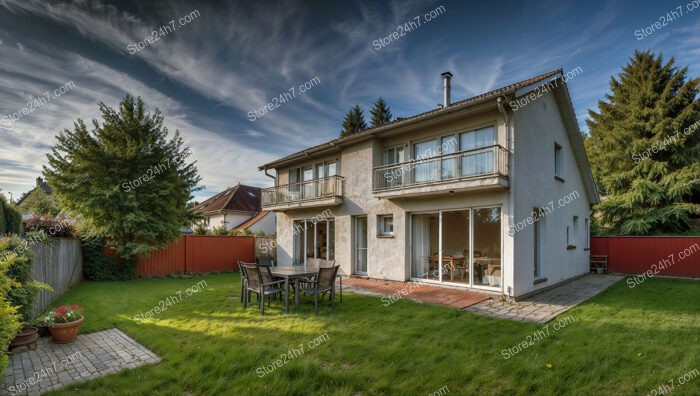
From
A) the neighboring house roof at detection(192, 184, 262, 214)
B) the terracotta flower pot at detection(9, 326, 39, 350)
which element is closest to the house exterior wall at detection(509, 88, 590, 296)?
the terracotta flower pot at detection(9, 326, 39, 350)

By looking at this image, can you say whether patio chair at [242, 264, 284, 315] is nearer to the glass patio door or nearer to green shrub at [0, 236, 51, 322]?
green shrub at [0, 236, 51, 322]

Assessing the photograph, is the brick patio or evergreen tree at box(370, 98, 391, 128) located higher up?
evergreen tree at box(370, 98, 391, 128)

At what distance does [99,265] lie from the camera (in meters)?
13.9

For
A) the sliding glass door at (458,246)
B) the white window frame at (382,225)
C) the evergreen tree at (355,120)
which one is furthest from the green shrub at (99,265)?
the evergreen tree at (355,120)

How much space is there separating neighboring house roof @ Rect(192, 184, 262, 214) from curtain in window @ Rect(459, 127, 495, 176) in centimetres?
2295

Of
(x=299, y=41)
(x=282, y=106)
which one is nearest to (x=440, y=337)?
(x=299, y=41)

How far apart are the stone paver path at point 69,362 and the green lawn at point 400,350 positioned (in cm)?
29

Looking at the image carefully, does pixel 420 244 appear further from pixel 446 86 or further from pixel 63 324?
pixel 63 324

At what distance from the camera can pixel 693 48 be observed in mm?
13555

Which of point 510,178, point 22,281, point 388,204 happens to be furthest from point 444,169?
point 22,281

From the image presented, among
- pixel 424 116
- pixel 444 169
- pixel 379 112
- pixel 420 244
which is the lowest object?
pixel 420 244

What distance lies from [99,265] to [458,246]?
1402cm

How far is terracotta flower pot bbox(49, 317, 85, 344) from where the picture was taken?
18.9 feet

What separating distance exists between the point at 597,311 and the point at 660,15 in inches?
452
